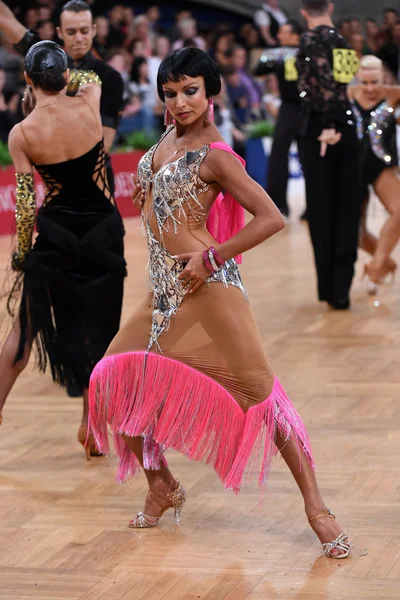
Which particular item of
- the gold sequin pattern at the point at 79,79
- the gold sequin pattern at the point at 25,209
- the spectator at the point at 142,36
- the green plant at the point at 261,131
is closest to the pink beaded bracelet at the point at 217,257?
the gold sequin pattern at the point at 25,209

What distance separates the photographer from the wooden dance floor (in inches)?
127

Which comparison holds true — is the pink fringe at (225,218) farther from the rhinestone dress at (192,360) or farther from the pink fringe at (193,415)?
the pink fringe at (193,415)

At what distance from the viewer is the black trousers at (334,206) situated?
7.17 metres

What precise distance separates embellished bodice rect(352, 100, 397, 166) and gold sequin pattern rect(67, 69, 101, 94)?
2.94 metres

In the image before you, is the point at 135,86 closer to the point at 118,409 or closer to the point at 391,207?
the point at 391,207

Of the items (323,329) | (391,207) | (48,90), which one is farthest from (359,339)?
(48,90)

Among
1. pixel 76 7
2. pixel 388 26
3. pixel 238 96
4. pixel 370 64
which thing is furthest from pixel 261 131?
pixel 76 7

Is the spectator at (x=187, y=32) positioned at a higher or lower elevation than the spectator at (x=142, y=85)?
higher

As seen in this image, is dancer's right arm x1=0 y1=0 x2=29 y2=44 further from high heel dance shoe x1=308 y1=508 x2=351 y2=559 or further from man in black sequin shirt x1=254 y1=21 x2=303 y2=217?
man in black sequin shirt x1=254 y1=21 x2=303 y2=217

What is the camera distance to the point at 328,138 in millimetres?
7016

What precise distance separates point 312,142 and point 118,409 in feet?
13.3

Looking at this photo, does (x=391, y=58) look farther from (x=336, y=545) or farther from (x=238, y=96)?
(x=336, y=545)

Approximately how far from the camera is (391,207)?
732cm

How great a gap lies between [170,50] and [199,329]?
11918mm
